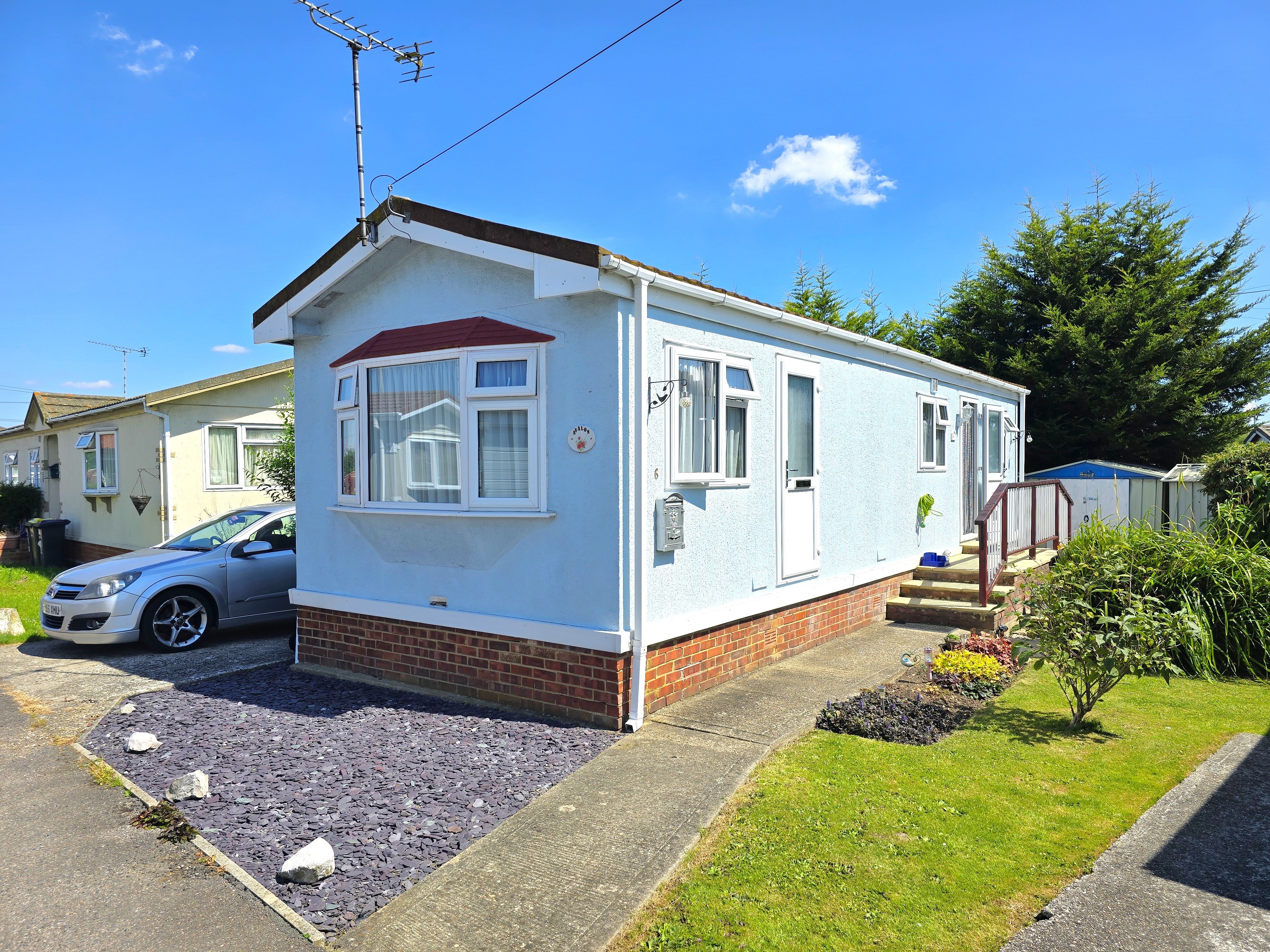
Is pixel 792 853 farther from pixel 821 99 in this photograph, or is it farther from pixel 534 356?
pixel 821 99

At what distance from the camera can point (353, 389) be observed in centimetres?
679

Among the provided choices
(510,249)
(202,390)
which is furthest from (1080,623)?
(202,390)

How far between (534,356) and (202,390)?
10.6m

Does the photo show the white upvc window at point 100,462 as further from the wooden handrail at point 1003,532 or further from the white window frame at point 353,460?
the wooden handrail at point 1003,532

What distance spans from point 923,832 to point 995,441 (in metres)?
9.72

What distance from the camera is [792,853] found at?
361 cm

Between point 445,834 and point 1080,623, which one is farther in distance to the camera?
point 1080,623

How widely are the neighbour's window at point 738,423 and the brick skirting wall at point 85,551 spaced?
1288cm

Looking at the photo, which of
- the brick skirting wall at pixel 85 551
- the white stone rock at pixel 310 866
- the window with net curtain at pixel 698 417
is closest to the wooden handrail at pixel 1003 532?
the window with net curtain at pixel 698 417

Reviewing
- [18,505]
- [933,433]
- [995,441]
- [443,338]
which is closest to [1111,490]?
[995,441]

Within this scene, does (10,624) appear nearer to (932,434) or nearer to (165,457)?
Answer: (165,457)

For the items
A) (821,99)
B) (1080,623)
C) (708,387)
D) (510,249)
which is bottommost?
(1080,623)

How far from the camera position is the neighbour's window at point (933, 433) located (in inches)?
389

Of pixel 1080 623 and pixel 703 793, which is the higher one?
pixel 1080 623
